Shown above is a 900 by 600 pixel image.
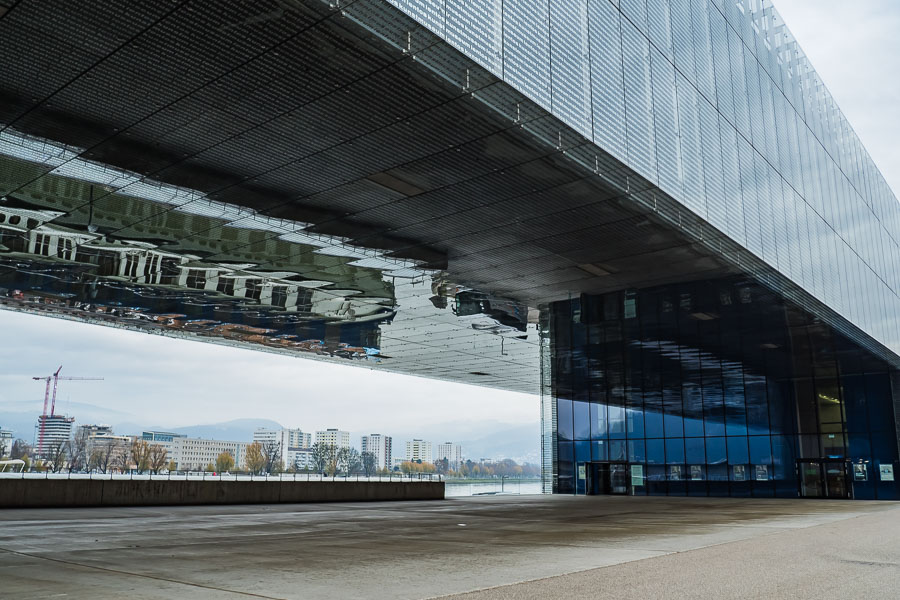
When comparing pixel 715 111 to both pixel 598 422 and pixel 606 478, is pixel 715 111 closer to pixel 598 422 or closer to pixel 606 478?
pixel 598 422

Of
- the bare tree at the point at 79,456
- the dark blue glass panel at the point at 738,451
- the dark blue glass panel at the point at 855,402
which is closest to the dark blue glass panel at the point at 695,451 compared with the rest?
the dark blue glass panel at the point at 738,451

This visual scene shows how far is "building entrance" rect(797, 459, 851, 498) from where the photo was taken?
3881cm

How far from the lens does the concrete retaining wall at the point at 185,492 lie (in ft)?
71.7

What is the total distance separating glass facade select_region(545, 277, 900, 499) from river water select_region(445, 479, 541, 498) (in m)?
4.38

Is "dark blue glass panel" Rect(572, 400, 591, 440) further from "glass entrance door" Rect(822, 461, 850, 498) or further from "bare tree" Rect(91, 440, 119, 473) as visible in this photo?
"bare tree" Rect(91, 440, 119, 473)

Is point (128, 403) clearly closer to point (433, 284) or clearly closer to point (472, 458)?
point (472, 458)

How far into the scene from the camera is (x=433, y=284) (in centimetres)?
2605

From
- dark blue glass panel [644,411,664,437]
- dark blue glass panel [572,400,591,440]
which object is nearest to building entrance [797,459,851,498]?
dark blue glass panel [644,411,664,437]

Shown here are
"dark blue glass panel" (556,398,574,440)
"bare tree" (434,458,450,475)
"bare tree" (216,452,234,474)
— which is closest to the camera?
"bare tree" (216,452,234,474)

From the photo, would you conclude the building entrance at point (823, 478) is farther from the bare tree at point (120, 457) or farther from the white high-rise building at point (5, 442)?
the white high-rise building at point (5, 442)

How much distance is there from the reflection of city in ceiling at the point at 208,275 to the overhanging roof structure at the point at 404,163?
0.13 metres

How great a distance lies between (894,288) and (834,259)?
14.3m

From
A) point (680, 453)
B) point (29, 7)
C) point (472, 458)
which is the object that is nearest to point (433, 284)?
point (29, 7)

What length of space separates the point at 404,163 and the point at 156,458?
80.8 feet
